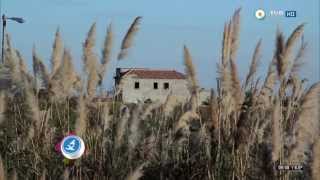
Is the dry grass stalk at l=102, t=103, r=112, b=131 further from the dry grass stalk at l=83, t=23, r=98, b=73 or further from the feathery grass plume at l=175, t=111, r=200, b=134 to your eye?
the feathery grass plume at l=175, t=111, r=200, b=134

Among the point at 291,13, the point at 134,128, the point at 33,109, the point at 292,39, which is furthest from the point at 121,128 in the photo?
the point at 291,13

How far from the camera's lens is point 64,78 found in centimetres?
481

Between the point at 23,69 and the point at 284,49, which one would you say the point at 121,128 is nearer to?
the point at 23,69

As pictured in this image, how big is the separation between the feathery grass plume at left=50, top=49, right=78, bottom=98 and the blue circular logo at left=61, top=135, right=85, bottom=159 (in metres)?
0.55

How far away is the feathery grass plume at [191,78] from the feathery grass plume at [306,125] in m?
0.93

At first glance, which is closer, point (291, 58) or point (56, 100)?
point (291, 58)

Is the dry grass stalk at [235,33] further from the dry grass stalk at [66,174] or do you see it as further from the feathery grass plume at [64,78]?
the dry grass stalk at [66,174]

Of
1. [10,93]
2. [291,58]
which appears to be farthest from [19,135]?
[291,58]

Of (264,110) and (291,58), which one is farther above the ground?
(291,58)

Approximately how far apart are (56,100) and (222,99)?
1.47 metres

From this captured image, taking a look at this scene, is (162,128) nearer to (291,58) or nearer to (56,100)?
(56,100)

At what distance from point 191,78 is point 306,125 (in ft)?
3.39

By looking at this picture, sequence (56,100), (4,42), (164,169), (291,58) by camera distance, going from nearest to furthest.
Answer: (291,58) → (164,169) → (56,100) → (4,42)

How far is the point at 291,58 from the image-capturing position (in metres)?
4.38
